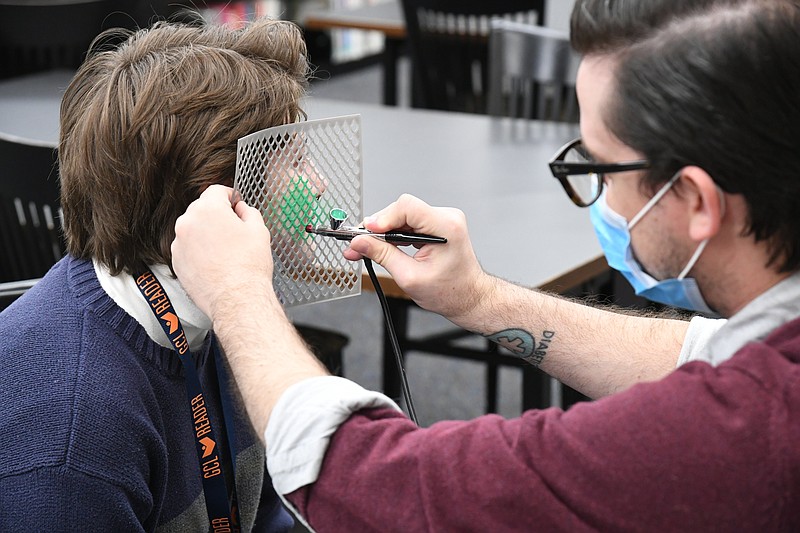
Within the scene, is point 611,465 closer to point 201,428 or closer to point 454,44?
point 201,428

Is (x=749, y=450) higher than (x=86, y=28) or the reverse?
higher

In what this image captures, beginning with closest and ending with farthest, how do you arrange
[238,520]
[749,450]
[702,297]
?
1. [749,450]
2. [702,297]
3. [238,520]

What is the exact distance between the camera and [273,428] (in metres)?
0.99

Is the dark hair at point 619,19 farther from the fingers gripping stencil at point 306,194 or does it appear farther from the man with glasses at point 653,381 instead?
the fingers gripping stencil at point 306,194

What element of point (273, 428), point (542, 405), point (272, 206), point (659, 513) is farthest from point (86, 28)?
point (659, 513)

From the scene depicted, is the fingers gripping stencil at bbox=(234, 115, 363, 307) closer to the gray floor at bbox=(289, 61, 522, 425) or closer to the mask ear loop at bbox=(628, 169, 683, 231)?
the mask ear loop at bbox=(628, 169, 683, 231)

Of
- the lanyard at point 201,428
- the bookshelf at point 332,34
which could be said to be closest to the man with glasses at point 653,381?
the lanyard at point 201,428

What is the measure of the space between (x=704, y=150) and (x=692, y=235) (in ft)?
0.31

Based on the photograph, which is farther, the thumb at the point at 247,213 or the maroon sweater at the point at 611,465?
the thumb at the point at 247,213

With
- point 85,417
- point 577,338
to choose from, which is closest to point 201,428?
point 85,417

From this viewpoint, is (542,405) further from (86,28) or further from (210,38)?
(86,28)

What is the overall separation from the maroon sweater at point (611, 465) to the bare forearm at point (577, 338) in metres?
0.44

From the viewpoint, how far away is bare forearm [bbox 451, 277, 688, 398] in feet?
4.56

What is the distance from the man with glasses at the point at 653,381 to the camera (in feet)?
2.90
